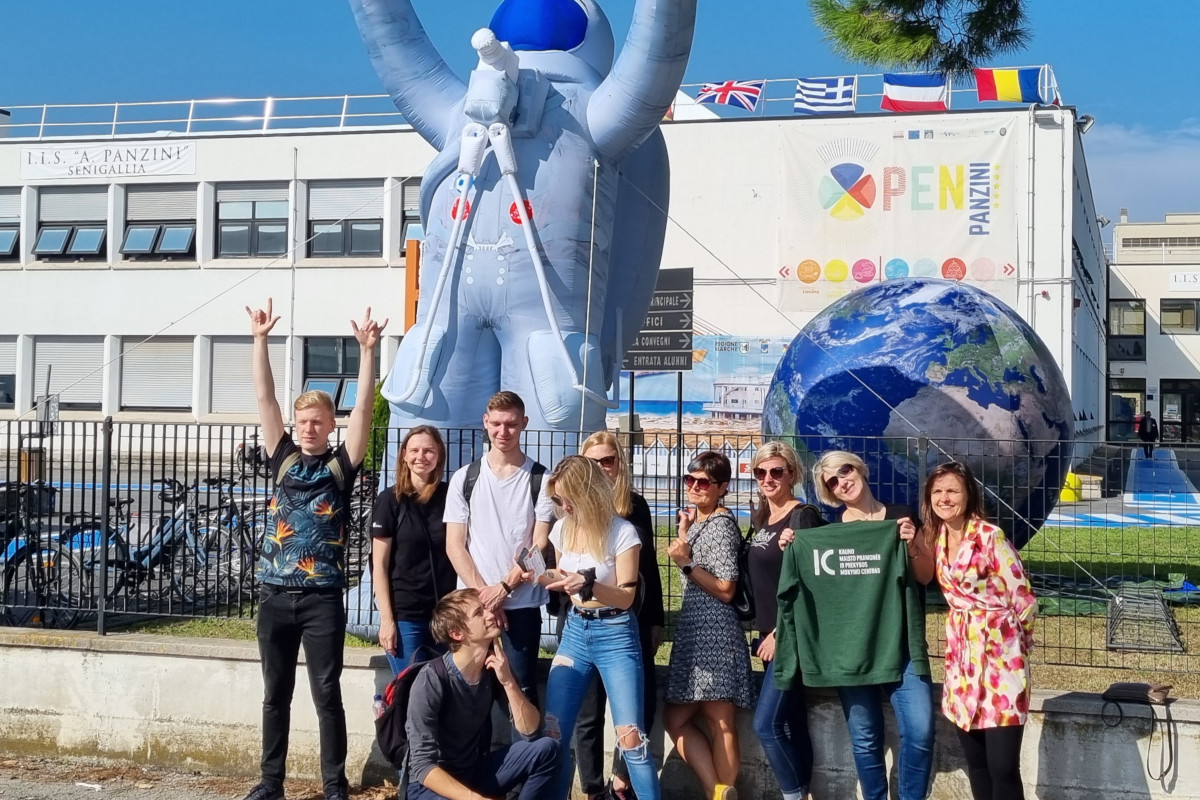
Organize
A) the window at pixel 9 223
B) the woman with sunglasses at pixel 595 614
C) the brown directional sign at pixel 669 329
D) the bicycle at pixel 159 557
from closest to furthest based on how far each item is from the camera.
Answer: the woman with sunglasses at pixel 595 614 → the bicycle at pixel 159 557 → the brown directional sign at pixel 669 329 → the window at pixel 9 223

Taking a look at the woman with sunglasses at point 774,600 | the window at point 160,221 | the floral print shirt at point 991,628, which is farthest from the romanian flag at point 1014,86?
the floral print shirt at point 991,628

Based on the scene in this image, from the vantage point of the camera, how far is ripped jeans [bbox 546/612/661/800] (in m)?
4.80

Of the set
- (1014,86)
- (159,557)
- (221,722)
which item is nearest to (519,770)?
(221,722)

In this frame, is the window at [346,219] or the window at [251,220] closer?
the window at [346,219]

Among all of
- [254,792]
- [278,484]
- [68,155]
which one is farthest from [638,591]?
[68,155]

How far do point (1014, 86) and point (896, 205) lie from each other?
313 centimetres

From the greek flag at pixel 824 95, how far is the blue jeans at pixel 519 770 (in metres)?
21.4

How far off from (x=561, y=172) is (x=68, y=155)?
75.1ft

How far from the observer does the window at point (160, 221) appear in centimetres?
2636

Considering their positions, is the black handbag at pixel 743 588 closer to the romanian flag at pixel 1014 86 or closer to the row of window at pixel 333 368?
the romanian flag at pixel 1014 86

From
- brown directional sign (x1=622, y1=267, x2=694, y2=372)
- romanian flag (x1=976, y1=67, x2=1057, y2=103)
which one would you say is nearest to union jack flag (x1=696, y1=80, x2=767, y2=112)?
romanian flag (x1=976, y1=67, x2=1057, y2=103)

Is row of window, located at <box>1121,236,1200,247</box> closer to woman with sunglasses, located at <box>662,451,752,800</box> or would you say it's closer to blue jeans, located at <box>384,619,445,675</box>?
woman with sunglasses, located at <box>662,451,752,800</box>

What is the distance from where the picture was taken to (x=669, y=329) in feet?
52.7

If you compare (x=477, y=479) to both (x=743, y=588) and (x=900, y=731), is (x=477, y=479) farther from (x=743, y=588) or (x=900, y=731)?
(x=900, y=731)
